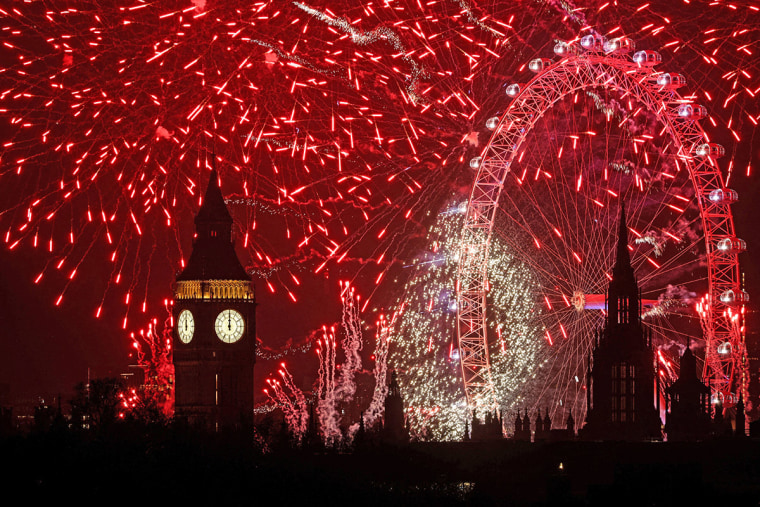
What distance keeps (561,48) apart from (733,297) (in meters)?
24.6

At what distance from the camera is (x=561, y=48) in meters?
143

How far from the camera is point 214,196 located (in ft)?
568

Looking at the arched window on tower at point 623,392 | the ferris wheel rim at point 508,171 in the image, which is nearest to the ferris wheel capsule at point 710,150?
the ferris wheel rim at point 508,171

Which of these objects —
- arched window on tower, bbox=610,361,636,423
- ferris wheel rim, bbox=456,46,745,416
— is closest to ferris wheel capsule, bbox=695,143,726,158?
ferris wheel rim, bbox=456,46,745,416

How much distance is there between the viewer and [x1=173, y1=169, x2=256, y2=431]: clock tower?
542 feet

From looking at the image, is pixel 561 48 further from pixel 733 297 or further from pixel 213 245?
pixel 213 245

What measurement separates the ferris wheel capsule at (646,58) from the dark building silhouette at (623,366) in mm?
46951

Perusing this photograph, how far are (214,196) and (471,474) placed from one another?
3635 cm

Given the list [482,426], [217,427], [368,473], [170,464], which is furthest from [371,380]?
[170,464]

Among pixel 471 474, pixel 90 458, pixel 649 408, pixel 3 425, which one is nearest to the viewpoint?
pixel 90 458

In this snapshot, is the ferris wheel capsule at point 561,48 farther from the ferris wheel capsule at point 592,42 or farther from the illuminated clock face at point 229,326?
the illuminated clock face at point 229,326

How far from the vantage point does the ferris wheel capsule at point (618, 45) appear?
5536 inches

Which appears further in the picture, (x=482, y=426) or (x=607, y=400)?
(x=607, y=400)

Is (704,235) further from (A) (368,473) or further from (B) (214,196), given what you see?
(B) (214,196)
